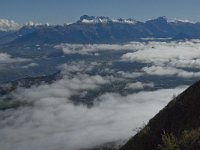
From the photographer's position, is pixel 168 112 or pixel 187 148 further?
pixel 168 112

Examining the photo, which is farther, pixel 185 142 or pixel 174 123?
pixel 174 123

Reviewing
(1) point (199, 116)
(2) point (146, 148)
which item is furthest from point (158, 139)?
(1) point (199, 116)

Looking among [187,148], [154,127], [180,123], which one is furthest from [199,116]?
[187,148]

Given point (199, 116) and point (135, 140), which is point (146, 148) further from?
point (199, 116)

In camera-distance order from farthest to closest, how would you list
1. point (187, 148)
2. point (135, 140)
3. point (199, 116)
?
point (135, 140), point (199, 116), point (187, 148)

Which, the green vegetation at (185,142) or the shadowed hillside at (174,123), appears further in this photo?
the shadowed hillside at (174,123)

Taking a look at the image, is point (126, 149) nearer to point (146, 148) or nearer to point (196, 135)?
point (146, 148)

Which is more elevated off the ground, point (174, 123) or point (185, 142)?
point (185, 142)

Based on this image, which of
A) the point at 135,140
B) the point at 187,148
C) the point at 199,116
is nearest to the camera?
the point at 187,148

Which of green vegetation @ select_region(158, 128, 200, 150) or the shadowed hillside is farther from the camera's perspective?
the shadowed hillside

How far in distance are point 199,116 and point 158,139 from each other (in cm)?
450

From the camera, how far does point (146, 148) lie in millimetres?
47750

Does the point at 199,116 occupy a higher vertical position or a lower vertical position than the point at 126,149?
higher

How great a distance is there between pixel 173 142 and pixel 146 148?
7.66 metres
